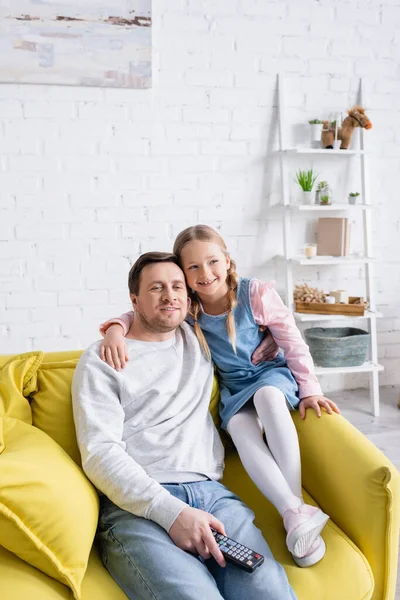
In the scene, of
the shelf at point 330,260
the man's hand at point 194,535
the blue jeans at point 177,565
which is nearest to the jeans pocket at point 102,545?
the blue jeans at point 177,565

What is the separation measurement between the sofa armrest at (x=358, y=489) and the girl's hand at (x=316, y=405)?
0.12ft

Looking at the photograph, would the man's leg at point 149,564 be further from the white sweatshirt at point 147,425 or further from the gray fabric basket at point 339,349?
the gray fabric basket at point 339,349

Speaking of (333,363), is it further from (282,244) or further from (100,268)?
(100,268)

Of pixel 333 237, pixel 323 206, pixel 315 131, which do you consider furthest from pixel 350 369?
pixel 315 131

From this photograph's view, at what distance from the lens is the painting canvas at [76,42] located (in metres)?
2.84

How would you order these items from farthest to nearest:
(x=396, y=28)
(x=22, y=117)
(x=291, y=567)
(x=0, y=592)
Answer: (x=396, y=28), (x=22, y=117), (x=291, y=567), (x=0, y=592)

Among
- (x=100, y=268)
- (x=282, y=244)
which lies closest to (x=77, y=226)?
(x=100, y=268)

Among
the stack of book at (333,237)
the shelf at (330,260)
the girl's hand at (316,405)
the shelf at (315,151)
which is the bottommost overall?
the girl's hand at (316,405)

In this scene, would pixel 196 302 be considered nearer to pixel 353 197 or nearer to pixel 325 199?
pixel 325 199

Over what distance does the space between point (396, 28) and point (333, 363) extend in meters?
1.76

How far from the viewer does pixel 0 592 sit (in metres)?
1.20

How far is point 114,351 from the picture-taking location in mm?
1648

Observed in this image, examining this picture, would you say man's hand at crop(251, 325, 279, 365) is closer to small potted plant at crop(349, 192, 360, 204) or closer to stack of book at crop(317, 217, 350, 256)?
stack of book at crop(317, 217, 350, 256)

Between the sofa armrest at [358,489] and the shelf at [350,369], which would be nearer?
the sofa armrest at [358,489]
